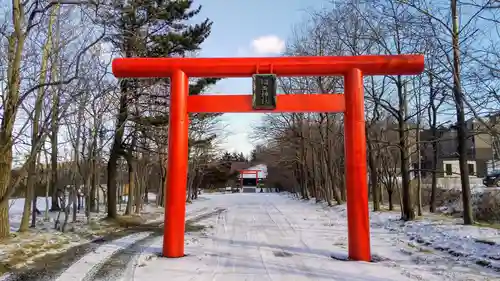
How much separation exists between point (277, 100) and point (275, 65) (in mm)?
802

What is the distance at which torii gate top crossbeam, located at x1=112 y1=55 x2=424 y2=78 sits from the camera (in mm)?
8984

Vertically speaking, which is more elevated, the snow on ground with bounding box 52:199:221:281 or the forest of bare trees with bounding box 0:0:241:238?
the forest of bare trees with bounding box 0:0:241:238

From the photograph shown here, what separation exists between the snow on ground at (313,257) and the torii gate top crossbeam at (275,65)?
407 cm

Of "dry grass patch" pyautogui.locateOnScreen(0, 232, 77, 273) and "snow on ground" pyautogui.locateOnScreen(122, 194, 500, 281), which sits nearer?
"snow on ground" pyautogui.locateOnScreen(122, 194, 500, 281)

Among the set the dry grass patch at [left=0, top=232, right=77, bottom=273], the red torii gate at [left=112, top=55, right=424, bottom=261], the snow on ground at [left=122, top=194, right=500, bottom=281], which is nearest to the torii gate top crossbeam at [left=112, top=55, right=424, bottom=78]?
the red torii gate at [left=112, top=55, right=424, bottom=261]

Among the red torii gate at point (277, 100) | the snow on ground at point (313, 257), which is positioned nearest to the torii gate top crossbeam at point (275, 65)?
the red torii gate at point (277, 100)

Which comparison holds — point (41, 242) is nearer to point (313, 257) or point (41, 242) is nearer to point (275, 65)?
point (313, 257)

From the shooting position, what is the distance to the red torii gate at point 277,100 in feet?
28.3

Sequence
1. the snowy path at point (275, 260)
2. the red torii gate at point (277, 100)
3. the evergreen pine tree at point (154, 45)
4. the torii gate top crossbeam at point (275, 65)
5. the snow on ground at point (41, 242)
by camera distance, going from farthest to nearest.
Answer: the evergreen pine tree at point (154, 45)
the torii gate top crossbeam at point (275, 65)
the red torii gate at point (277, 100)
the snow on ground at point (41, 242)
the snowy path at point (275, 260)

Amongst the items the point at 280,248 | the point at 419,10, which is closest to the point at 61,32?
the point at 280,248

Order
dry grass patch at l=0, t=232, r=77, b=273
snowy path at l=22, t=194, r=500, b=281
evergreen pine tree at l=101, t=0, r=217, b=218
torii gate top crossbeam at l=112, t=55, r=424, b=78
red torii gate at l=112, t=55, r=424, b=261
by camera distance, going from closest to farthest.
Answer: snowy path at l=22, t=194, r=500, b=281, dry grass patch at l=0, t=232, r=77, b=273, red torii gate at l=112, t=55, r=424, b=261, torii gate top crossbeam at l=112, t=55, r=424, b=78, evergreen pine tree at l=101, t=0, r=217, b=218

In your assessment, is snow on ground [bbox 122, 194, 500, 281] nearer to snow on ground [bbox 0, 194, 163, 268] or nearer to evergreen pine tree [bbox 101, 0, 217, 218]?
snow on ground [bbox 0, 194, 163, 268]

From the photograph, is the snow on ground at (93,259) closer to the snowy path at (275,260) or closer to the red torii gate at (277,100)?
the snowy path at (275,260)

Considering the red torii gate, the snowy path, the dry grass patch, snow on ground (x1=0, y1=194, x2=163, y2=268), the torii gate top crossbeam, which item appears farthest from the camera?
the torii gate top crossbeam
